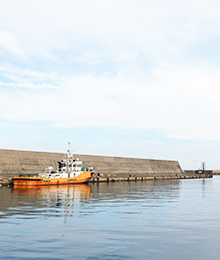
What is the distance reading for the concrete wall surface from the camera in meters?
97.3

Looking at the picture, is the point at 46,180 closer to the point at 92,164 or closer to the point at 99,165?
the point at 92,164

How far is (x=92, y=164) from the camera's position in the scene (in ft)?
403

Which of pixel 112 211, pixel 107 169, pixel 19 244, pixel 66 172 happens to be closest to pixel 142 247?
pixel 19 244

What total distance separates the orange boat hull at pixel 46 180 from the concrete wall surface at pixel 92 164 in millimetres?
18581

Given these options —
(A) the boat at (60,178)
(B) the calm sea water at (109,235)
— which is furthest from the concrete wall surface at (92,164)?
(B) the calm sea water at (109,235)

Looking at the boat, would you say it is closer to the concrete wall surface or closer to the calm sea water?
the concrete wall surface

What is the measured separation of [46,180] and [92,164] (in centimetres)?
4314

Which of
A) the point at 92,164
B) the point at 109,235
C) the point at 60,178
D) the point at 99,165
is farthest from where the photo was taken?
the point at 99,165

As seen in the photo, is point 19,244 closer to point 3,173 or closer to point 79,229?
point 79,229

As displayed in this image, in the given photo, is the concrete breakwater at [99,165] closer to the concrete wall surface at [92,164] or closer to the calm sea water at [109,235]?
the concrete wall surface at [92,164]

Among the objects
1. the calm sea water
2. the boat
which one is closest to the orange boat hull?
the boat

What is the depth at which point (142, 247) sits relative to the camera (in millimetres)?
18469

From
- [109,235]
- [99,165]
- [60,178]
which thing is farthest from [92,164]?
[109,235]

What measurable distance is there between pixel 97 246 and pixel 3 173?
8142 centimetres
